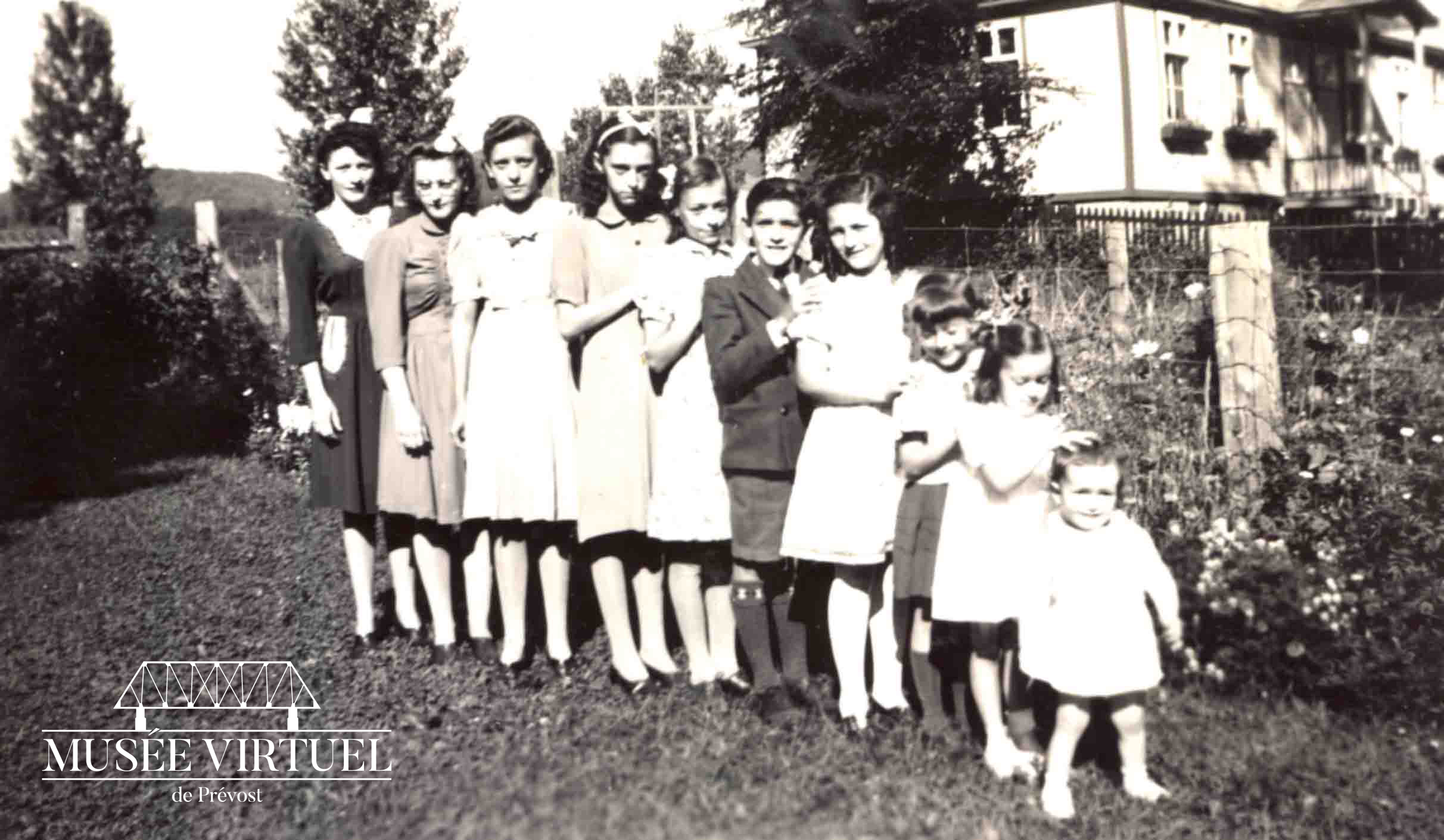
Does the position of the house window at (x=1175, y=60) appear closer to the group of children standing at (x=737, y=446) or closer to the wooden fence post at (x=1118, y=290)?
the wooden fence post at (x=1118, y=290)

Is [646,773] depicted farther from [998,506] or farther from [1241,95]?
[1241,95]

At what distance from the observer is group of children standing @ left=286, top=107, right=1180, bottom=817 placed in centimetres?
350

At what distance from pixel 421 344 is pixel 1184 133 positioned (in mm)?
15867

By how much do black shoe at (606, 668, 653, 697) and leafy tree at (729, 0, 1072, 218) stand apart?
30.7 ft

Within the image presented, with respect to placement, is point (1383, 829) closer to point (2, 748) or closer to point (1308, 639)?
→ point (1308, 639)

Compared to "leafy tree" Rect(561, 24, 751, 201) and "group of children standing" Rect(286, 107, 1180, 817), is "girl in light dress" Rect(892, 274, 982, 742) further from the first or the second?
"leafy tree" Rect(561, 24, 751, 201)

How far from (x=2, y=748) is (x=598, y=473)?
2.21 metres

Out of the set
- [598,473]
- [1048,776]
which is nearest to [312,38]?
[598,473]

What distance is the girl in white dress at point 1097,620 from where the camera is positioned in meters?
3.32

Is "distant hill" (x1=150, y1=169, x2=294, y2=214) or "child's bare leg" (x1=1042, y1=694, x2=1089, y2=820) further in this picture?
"distant hill" (x1=150, y1=169, x2=294, y2=214)

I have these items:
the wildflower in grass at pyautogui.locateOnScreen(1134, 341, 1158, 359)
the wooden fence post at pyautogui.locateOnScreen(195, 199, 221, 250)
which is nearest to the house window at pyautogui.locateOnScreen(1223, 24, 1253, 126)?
the wooden fence post at pyautogui.locateOnScreen(195, 199, 221, 250)

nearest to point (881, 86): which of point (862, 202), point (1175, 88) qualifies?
point (1175, 88)

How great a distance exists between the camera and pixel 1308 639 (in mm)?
3869

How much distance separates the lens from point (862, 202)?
12.6 feet
